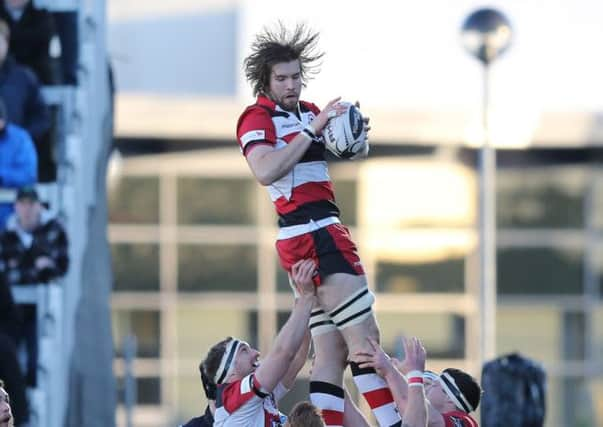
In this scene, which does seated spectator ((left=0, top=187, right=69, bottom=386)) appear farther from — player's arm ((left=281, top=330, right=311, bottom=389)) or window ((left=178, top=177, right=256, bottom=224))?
window ((left=178, top=177, right=256, bottom=224))

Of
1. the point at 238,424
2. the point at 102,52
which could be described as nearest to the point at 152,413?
the point at 102,52

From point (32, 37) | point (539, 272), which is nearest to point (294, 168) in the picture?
point (32, 37)

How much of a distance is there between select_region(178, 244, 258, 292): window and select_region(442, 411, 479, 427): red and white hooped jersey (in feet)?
69.4

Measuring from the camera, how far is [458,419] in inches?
314

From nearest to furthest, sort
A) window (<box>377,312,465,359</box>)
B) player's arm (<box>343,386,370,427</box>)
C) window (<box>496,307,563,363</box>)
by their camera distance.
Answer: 1. player's arm (<box>343,386,370,427</box>)
2. window (<box>377,312,465,359</box>)
3. window (<box>496,307,563,363</box>)

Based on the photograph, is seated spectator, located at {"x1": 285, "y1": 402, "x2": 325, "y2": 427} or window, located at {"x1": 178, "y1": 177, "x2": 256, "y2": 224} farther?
window, located at {"x1": 178, "y1": 177, "x2": 256, "y2": 224}

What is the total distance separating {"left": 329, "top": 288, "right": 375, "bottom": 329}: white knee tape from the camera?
297 inches

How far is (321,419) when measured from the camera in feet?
23.4

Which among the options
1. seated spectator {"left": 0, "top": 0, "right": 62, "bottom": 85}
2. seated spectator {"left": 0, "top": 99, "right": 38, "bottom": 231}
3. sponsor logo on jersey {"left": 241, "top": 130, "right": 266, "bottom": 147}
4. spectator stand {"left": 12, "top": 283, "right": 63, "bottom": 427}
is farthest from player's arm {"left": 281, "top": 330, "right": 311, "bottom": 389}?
seated spectator {"left": 0, "top": 0, "right": 62, "bottom": 85}

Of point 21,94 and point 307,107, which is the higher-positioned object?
point 21,94

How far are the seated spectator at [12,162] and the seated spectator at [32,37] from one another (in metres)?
0.97

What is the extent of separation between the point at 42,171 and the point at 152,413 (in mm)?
16280

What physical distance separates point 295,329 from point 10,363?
3.14 metres

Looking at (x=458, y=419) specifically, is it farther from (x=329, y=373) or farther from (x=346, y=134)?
(x=346, y=134)
